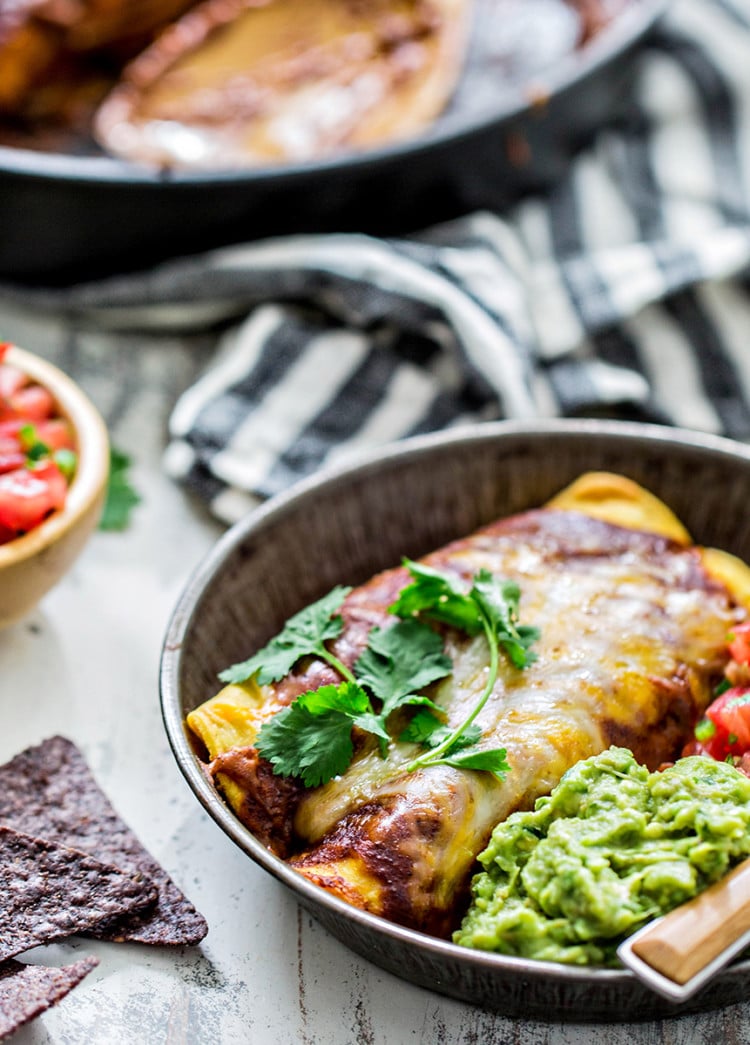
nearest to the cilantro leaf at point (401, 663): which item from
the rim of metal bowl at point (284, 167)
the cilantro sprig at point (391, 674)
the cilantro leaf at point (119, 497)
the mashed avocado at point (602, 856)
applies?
the cilantro sprig at point (391, 674)

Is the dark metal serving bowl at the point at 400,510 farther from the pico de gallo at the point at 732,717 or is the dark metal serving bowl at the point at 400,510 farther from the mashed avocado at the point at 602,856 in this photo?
the mashed avocado at the point at 602,856

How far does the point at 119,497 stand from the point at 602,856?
2.25 metres

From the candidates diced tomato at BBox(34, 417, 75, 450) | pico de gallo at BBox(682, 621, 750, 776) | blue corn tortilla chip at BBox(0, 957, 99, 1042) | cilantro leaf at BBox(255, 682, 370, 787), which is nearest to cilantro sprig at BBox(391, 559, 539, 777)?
cilantro leaf at BBox(255, 682, 370, 787)

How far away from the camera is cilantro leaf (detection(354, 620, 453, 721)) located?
2533mm

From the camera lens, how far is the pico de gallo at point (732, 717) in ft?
8.18

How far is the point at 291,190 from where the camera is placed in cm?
408

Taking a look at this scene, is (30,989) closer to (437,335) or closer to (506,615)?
(506,615)

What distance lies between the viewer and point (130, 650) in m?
3.43

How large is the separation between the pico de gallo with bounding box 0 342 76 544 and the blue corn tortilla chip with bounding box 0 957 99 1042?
1039mm

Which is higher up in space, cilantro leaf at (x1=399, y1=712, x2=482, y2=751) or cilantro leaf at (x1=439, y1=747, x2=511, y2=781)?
cilantro leaf at (x1=399, y1=712, x2=482, y2=751)

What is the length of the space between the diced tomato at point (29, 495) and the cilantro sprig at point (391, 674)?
689 millimetres

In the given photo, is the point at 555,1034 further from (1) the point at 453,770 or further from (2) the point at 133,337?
(2) the point at 133,337

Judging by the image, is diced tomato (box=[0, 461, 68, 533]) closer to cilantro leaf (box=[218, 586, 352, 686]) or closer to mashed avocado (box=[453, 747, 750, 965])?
cilantro leaf (box=[218, 586, 352, 686])

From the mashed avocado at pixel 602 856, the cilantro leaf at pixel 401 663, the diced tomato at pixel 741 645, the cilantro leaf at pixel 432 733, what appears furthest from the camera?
the diced tomato at pixel 741 645
